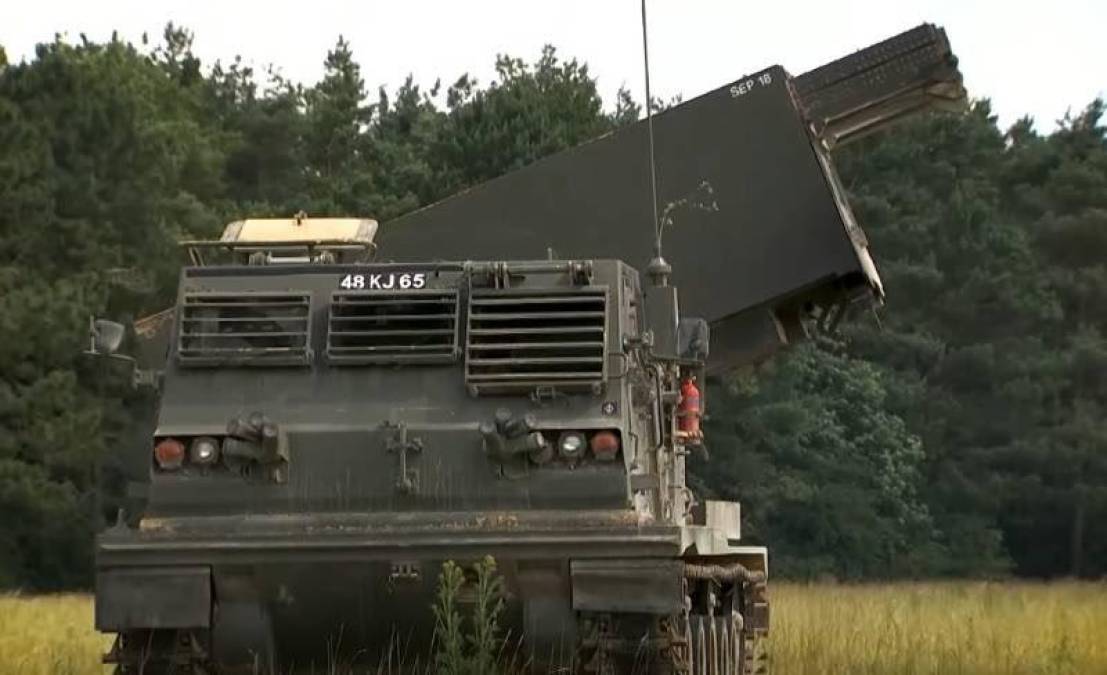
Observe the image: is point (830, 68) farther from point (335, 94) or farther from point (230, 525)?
point (335, 94)

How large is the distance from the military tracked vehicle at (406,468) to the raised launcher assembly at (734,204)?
1.93 meters

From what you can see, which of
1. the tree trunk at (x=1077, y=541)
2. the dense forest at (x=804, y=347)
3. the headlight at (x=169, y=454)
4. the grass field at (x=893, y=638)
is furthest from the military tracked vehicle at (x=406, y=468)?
the tree trunk at (x=1077, y=541)

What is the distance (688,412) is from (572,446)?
1.68 metres

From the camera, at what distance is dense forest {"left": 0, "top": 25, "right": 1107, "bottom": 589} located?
1389 inches

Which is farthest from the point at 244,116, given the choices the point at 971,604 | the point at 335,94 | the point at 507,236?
the point at 507,236

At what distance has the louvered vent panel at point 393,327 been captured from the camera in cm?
1106

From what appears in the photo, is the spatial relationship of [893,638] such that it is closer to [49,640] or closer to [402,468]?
[402,468]

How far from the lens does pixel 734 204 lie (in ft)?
47.9

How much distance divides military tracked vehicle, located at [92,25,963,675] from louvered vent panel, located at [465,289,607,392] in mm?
12

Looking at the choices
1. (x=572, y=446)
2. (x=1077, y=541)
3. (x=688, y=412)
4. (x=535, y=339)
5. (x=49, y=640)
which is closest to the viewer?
(x=572, y=446)

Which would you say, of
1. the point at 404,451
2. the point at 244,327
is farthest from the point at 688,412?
the point at 244,327

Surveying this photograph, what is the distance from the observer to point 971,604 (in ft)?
75.0

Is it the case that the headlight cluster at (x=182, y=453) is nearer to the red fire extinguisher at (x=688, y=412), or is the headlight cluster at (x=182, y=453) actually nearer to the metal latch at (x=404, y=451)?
the metal latch at (x=404, y=451)

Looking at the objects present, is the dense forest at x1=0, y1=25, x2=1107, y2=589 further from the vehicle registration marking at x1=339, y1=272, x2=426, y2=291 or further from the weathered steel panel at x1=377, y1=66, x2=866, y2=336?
the vehicle registration marking at x1=339, y1=272, x2=426, y2=291
